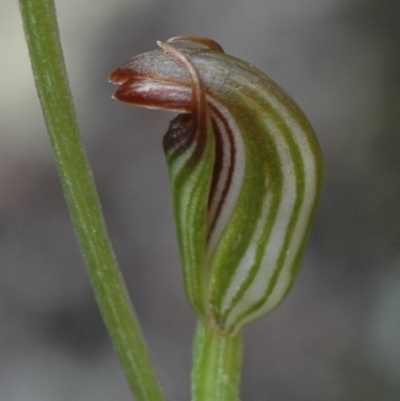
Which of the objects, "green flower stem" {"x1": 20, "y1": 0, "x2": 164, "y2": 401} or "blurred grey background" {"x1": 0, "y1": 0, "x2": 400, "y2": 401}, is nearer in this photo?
"green flower stem" {"x1": 20, "y1": 0, "x2": 164, "y2": 401}

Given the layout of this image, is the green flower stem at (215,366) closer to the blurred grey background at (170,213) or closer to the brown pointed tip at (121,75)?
the brown pointed tip at (121,75)

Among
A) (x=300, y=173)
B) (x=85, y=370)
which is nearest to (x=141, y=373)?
(x=300, y=173)

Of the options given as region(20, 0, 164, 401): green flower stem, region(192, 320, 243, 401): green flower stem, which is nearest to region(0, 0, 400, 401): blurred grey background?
region(192, 320, 243, 401): green flower stem

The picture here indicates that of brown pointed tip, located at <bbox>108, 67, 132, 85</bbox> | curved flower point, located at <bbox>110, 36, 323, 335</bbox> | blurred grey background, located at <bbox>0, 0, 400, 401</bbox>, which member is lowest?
blurred grey background, located at <bbox>0, 0, 400, 401</bbox>

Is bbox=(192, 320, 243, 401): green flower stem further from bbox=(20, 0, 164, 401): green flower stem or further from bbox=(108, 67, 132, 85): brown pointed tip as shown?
bbox=(108, 67, 132, 85): brown pointed tip

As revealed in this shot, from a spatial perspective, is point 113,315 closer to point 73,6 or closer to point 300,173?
point 300,173

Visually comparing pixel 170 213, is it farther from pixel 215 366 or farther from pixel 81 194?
pixel 81 194

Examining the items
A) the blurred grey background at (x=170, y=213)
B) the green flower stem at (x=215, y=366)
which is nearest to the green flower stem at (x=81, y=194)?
the green flower stem at (x=215, y=366)
